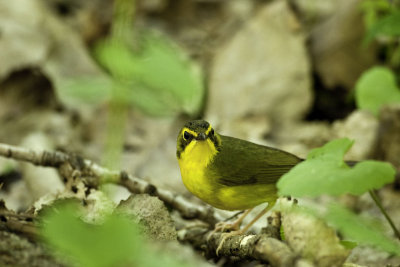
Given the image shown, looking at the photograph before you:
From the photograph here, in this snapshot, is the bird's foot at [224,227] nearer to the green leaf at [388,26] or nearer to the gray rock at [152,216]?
the gray rock at [152,216]

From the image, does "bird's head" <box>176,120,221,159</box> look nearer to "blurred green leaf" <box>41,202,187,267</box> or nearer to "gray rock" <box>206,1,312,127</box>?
"blurred green leaf" <box>41,202,187,267</box>

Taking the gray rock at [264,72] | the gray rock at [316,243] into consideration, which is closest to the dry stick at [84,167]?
the gray rock at [316,243]

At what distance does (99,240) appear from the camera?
142 centimetres

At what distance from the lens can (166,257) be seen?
4.90 ft

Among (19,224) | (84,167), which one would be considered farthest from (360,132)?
(19,224)

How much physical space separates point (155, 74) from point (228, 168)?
2477 mm

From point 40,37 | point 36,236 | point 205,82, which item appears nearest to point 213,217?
point 36,236

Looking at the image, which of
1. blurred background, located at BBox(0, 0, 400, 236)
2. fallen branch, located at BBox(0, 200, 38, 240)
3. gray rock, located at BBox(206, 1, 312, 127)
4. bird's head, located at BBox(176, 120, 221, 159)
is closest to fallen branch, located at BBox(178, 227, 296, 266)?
bird's head, located at BBox(176, 120, 221, 159)

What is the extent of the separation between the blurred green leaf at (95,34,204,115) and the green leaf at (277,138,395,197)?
0.75m

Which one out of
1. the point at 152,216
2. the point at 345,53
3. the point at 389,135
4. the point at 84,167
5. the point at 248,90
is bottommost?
the point at 152,216

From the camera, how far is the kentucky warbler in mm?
Result: 3727

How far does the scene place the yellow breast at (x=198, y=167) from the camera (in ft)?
12.2

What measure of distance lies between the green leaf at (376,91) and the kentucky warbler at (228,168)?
192cm

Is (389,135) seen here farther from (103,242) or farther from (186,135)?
(103,242)
